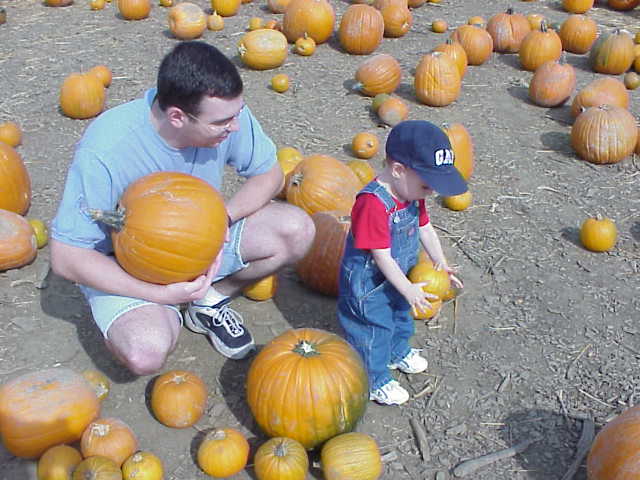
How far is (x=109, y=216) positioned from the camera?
339 cm

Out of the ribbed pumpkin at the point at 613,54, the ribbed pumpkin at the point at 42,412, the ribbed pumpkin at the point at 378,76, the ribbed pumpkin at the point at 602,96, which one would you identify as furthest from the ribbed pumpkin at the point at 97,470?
the ribbed pumpkin at the point at 613,54

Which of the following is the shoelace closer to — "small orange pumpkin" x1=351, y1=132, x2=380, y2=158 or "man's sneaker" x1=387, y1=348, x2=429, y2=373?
"man's sneaker" x1=387, y1=348, x2=429, y2=373

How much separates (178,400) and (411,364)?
4.76ft

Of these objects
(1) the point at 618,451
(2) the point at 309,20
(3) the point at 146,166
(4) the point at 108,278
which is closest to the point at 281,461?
(4) the point at 108,278

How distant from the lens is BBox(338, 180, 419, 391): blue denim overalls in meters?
3.74

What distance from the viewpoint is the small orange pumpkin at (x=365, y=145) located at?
261 inches

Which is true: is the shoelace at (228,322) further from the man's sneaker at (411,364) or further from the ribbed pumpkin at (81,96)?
the ribbed pumpkin at (81,96)

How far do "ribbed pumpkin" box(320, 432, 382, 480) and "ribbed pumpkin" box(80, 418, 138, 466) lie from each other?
39.1 inches

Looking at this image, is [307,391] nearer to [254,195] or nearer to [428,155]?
[428,155]

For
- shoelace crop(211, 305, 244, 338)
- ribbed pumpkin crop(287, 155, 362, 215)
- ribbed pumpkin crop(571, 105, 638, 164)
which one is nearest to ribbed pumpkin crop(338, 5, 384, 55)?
ribbed pumpkin crop(571, 105, 638, 164)

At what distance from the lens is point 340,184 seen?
17.5 feet

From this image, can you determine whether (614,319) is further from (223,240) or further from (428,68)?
(428,68)

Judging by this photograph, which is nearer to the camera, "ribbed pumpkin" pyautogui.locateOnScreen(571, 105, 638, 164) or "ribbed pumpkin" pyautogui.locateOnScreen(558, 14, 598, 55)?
"ribbed pumpkin" pyautogui.locateOnScreen(571, 105, 638, 164)

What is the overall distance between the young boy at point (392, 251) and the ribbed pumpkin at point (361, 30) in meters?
5.65
